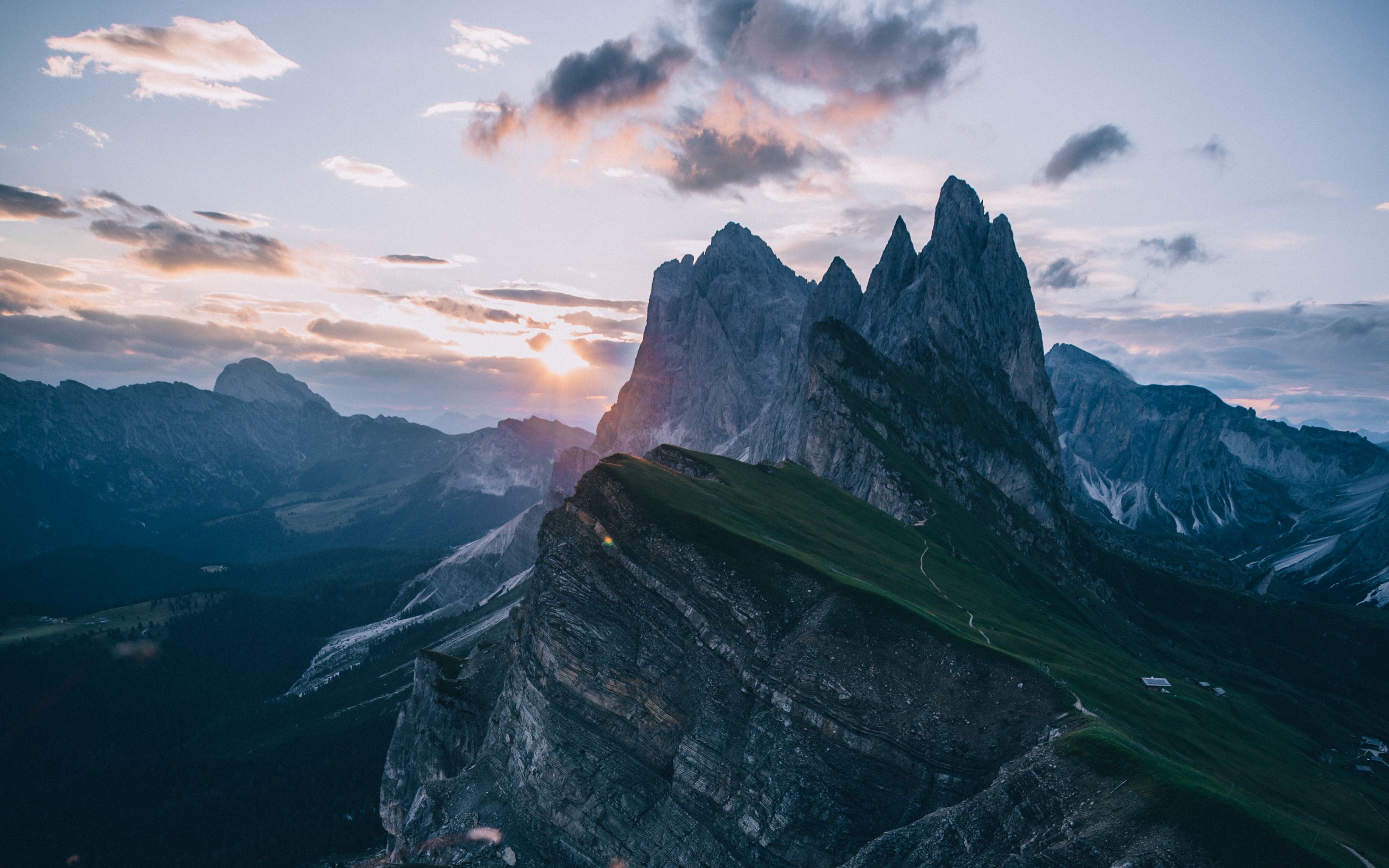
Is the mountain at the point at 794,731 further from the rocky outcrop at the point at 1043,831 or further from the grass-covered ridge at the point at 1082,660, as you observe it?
the grass-covered ridge at the point at 1082,660

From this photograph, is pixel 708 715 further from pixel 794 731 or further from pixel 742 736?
pixel 794 731

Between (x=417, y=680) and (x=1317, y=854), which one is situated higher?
(x=1317, y=854)

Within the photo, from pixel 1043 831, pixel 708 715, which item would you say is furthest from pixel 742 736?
pixel 1043 831

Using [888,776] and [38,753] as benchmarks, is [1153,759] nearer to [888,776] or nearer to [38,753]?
[888,776]

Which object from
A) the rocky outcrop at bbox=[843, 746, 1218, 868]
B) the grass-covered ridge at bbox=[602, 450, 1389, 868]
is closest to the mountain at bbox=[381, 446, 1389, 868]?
the rocky outcrop at bbox=[843, 746, 1218, 868]

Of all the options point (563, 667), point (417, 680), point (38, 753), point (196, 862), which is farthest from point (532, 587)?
point (38, 753)

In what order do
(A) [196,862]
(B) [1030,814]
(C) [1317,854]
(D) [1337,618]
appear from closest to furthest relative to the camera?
(C) [1317,854] < (B) [1030,814] < (A) [196,862] < (D) [1337,618]

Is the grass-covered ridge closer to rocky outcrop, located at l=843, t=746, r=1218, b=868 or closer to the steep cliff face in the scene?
rocky outcrop, located at l=843, t=746, r=1218, b=868
